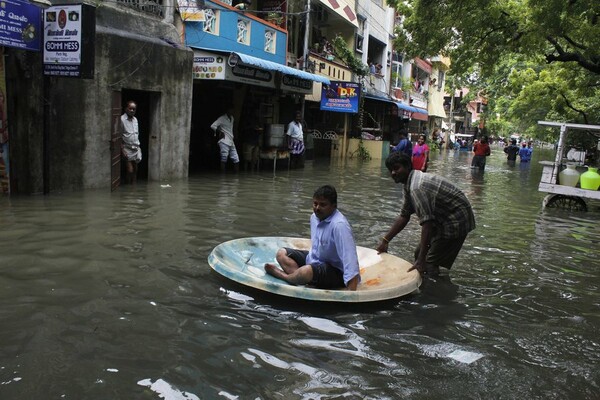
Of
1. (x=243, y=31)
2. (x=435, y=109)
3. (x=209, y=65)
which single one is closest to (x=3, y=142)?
(x=209, y=65)

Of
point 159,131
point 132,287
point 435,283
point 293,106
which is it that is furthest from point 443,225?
point 293,106

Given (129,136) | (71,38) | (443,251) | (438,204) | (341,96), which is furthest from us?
(341,96)

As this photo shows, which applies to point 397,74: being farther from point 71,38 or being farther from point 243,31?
point 71,38

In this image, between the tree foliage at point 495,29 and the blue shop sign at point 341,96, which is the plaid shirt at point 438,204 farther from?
the blue shop sign at point 341,96

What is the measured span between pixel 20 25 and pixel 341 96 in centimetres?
1421

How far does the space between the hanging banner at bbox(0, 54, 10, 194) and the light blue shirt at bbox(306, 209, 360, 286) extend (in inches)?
245

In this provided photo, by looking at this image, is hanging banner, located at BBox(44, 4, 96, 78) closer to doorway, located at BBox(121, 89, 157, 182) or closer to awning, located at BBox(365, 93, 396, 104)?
doorway, located at BBox(121, 89, 157, 182)

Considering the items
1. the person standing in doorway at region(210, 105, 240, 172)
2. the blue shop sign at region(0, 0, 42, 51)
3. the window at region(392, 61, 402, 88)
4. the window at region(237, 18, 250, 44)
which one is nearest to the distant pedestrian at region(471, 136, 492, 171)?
the window at region(237, 18, 250, 44)

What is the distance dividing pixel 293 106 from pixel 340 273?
53.3 feet

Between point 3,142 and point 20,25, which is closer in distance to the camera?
point 20,25

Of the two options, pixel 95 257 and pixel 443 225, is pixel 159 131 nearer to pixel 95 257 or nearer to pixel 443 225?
pixel 95 257

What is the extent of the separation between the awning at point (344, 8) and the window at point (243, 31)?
645 cm

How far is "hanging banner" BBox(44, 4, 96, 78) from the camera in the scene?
8.30 m

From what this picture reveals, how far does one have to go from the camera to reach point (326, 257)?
4.85 metres
